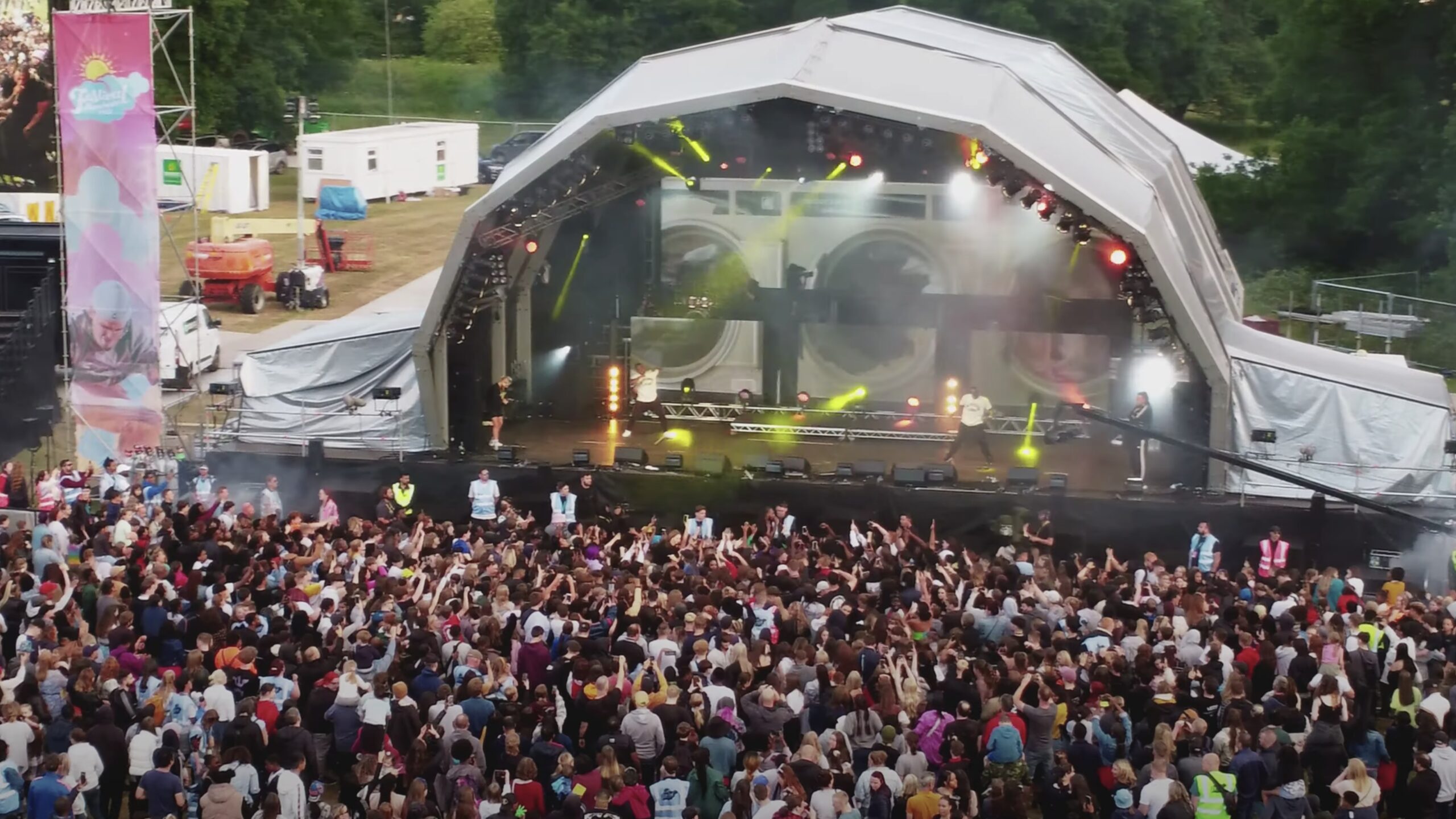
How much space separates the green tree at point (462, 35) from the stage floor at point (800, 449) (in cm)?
4322

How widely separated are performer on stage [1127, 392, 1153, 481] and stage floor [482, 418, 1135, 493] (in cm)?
15

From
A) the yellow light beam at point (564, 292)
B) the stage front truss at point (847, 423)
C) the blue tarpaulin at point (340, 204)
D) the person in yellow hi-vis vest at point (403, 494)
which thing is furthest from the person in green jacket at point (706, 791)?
the blue tarpaulin at point (340, 204)

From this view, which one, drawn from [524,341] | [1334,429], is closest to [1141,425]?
[1334,429]

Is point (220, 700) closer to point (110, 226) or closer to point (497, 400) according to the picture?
point (110, 226)

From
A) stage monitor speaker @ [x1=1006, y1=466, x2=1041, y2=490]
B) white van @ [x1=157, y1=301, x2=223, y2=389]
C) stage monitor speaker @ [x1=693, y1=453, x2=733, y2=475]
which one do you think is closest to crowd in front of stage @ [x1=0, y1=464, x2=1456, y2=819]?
stage monitor speaker @ [x1=1006, y1=466, x2=1041, y2=490]

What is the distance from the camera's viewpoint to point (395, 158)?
143ft

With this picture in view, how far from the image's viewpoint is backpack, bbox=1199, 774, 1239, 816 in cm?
972

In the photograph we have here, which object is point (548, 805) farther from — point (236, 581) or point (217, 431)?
point (217, 431)

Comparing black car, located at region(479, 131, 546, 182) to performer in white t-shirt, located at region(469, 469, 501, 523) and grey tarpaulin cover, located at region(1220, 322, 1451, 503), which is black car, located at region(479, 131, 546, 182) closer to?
performer in white t-shirt, located at region(469, 469, 501, 523)

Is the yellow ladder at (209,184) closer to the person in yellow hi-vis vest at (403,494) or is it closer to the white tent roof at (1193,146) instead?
the white tent roof at (1193,146)

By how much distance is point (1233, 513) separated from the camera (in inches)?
723

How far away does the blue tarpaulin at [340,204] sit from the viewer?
4106 centimetres

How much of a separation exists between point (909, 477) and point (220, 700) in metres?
9.65

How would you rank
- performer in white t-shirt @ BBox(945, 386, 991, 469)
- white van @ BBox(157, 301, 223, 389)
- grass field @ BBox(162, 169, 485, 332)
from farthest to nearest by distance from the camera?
grass field @ BBox(162, 169, 485, 332) < white van @ BBox(157, 301, 223, 389) < performer in white t-shirt @ BBox(945, 386, 991, 469)
